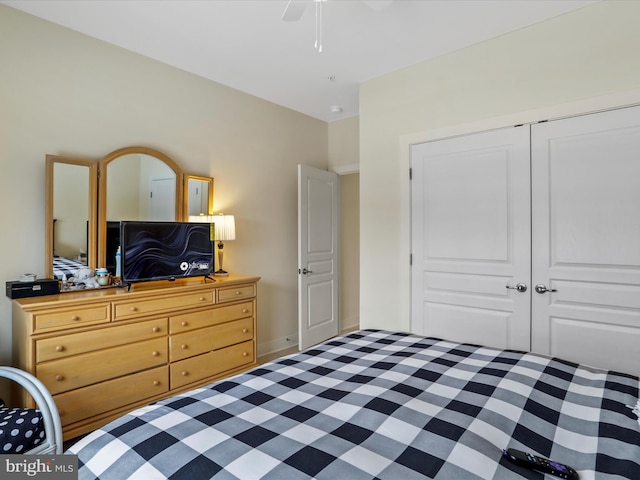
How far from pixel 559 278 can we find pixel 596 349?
0.49 meters

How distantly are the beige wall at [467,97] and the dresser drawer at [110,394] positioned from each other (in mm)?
1847

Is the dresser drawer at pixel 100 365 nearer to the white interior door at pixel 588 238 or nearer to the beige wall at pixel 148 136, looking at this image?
the beige wall at pixel 148 136

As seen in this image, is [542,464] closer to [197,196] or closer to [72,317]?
[72,317]

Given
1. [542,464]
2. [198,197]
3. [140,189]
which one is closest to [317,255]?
[198,197]

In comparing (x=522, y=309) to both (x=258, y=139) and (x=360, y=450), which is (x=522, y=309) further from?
(x=258, y=139)

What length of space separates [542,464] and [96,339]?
2.43 m

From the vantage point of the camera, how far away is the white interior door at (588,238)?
2.20 meters

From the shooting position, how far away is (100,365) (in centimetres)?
231

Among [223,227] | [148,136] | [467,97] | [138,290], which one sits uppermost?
[467,97]

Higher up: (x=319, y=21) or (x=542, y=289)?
(x=319, y=21)

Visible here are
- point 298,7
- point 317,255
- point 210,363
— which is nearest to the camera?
point 298,7

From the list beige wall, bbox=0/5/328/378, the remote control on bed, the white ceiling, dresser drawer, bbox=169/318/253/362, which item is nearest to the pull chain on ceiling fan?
the white ceiling

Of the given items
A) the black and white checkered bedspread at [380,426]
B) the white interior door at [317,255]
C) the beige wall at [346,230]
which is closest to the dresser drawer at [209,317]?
the white interior door at [317,255]

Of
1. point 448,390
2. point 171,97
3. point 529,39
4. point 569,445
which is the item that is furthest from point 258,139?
point 569,445
